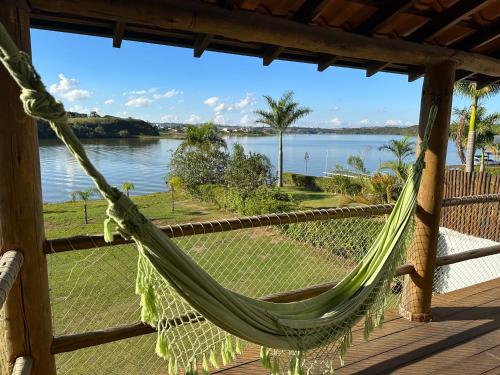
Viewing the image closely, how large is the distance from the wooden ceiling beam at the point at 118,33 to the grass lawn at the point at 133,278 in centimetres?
239

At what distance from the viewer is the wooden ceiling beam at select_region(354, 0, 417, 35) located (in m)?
1.40

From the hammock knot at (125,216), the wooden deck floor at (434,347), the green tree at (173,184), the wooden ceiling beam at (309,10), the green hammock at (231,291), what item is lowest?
the green tree at (173,184)

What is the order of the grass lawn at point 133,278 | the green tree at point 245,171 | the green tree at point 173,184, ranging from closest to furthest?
1. the grass lawn at point 133,278
2. the green tree at point 245,171
3. the green tree at point 173,184

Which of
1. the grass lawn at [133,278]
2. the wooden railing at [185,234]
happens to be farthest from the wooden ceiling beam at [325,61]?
the grass lawn at [133,278]

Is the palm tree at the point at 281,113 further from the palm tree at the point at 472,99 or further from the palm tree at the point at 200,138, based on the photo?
the palm tree at the point at 472,99

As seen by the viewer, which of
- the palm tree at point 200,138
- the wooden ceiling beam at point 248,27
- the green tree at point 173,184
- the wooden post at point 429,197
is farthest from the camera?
the palm tree at point 200,138

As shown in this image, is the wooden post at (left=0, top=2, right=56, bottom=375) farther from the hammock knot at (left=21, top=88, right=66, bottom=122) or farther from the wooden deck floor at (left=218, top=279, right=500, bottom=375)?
the wooden deck floor at (left=218, top=279, right=500, bottom=375)

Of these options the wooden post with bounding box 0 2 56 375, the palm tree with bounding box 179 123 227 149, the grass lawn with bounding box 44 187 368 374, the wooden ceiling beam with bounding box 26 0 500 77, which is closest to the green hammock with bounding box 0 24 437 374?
the wooden post with bounding box 0 2 56 375

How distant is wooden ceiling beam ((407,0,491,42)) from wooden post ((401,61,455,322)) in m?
0.20

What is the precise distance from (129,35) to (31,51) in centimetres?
45

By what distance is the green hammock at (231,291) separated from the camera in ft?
2.38

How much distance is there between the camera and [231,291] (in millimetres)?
1106

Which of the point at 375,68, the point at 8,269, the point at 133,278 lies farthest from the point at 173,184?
the point at 8,269

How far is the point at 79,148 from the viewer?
0.76m
